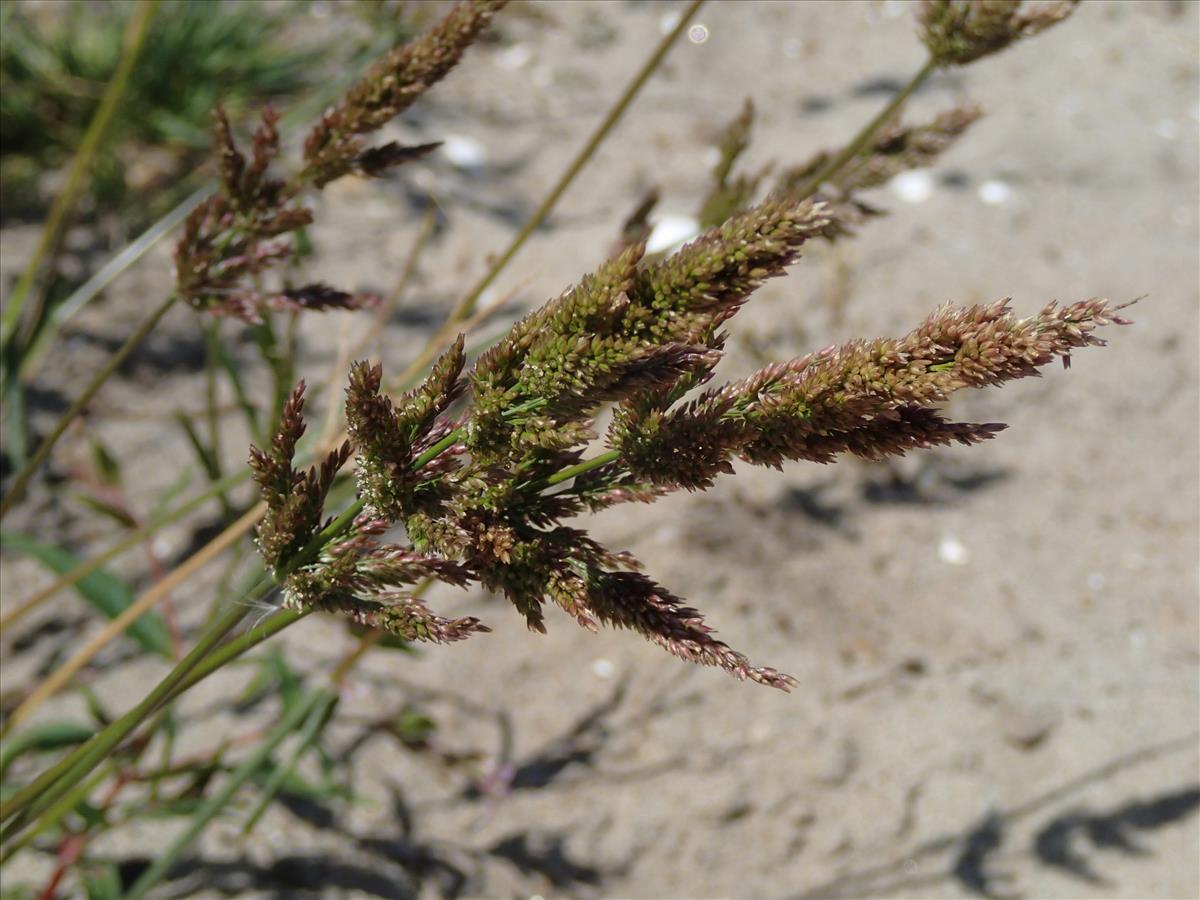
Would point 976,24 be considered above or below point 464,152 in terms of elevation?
below

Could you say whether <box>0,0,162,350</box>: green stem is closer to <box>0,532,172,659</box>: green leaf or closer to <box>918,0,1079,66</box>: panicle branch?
<box>0,532,172,659</box>: green leaf

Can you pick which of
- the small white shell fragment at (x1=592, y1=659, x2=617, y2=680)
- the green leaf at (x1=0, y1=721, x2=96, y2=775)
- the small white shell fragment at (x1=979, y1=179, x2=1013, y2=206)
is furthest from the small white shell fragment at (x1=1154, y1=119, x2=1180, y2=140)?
the green leaf at (x1=0, y1=721, x2=96, y2=775)

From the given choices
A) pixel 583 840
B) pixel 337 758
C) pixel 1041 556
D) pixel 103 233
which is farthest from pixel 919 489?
pixel 103 233

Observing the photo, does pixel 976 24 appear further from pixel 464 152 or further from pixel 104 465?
pixel 464 152

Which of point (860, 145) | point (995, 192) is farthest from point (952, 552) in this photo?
point (995, 192)

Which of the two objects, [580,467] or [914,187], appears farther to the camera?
[914,187]

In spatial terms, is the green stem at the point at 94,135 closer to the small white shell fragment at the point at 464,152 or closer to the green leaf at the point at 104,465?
the green leaf at the point at 104,465
